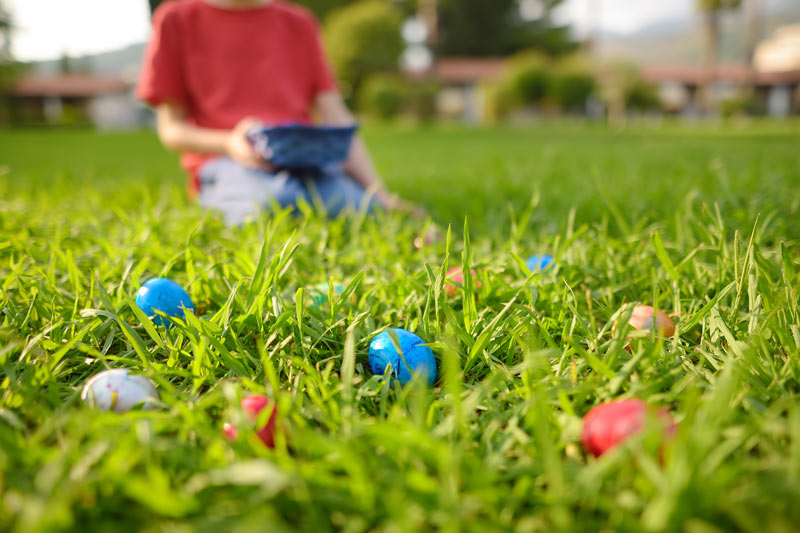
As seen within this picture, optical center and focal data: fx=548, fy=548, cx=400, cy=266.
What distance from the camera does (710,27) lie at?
25.2 m

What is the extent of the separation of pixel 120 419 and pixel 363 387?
0.35m

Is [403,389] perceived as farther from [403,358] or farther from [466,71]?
[466,71]

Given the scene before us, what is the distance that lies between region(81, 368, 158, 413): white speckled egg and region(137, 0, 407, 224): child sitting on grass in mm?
1269

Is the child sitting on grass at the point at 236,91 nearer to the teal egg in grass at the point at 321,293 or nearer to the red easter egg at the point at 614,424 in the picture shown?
the teal egg in grass at the point at 321,293

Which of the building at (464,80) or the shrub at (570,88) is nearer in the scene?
the shrub at (570,88)

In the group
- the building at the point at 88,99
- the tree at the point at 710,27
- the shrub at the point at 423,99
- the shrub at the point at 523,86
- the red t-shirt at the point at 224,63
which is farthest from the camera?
the building at the point at 88,99

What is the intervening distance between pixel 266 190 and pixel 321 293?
948mm

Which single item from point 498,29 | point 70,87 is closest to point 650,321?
point 498,29

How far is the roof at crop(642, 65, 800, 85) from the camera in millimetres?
31264

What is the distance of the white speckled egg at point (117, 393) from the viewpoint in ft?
2.69

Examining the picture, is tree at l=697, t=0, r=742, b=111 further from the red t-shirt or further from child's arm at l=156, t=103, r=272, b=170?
child's arm at l=156, t=103, r=272, b=170

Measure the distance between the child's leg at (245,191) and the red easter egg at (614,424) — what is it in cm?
139

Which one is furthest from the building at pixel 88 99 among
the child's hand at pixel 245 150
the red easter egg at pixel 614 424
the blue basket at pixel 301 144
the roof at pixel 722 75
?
the red easter egg at pixel 614 424

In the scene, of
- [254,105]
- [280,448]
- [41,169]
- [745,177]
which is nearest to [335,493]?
[280,448]
